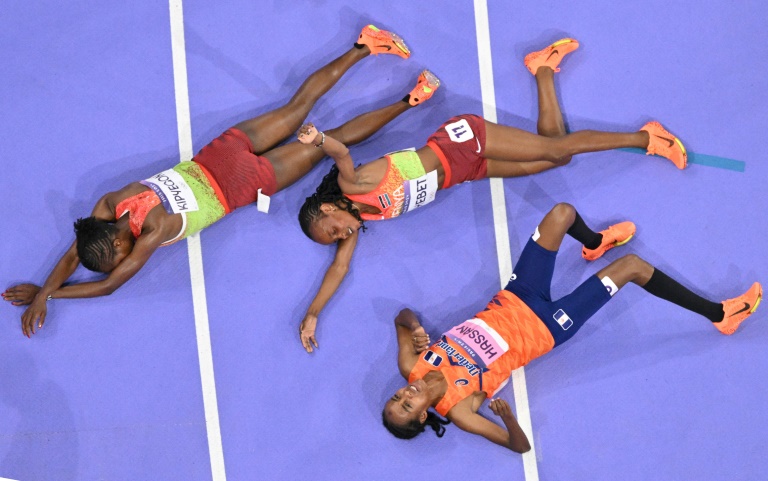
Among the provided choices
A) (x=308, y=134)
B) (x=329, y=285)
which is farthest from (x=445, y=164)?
(x=329, y=285)

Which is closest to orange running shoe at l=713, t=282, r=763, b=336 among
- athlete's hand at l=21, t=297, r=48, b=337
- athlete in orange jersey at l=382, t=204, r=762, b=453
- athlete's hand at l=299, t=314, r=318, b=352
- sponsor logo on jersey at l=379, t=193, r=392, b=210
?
athlete in orange jersey at l=382, t=204, r=762, b=453

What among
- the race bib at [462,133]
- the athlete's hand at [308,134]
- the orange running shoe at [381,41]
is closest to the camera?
the athlete's hand at [308,134]

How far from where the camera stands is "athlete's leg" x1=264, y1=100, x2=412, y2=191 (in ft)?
17.7

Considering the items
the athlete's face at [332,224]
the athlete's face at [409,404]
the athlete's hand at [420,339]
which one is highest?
the athlete's face at [332,224]

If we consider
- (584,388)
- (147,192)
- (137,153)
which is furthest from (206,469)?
(584,388)

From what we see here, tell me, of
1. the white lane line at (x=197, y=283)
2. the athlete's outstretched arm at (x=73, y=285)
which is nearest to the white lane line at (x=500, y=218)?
the white lane line at (x=197, y=283)

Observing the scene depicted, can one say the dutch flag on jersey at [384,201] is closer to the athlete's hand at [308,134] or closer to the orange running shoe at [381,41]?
the athlete's hand at [308,134]

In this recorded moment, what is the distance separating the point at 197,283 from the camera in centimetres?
548

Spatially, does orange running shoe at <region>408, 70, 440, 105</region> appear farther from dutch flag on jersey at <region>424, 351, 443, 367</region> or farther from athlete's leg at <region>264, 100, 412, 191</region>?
dutch flag on jersey at <region>424, 351, 443, 367</region>

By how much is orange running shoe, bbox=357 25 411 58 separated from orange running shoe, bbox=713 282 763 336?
2838 millimetres

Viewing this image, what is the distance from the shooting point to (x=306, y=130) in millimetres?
4641

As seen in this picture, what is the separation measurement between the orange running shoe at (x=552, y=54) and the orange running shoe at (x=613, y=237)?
123cm

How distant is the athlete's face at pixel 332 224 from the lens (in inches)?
199

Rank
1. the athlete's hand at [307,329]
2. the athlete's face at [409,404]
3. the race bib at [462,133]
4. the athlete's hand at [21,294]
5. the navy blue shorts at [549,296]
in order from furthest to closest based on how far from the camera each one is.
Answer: the athlete's hand at [21,294], the athlete's hand at [307,329], the race bib at [462,133], the navy blue shorts at [549,296], the athlete's face at [409,404]
